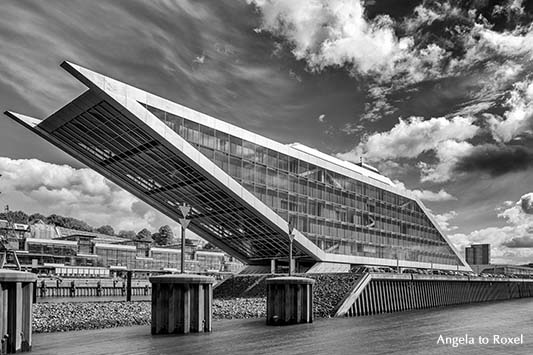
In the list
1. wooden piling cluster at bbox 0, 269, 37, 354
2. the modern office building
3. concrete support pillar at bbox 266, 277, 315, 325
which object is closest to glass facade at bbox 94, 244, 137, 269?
the modern office building

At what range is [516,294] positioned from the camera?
4154 inches

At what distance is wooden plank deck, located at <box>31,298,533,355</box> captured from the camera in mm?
28500

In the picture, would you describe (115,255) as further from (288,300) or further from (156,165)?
(288,300)

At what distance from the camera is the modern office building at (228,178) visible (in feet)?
188

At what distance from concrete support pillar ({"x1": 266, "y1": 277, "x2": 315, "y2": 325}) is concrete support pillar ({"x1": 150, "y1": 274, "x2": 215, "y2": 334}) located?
860 cm

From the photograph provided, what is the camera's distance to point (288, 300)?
4094 cm

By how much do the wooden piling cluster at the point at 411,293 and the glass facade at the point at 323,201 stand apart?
1497cm

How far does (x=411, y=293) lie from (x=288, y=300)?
26.1 metres

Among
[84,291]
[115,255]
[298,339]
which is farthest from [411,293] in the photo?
[115,255]

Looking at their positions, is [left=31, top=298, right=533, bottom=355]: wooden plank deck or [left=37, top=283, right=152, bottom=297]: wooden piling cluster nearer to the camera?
[left=31, top=298, right=533, bottom=355]: wooden plank deck

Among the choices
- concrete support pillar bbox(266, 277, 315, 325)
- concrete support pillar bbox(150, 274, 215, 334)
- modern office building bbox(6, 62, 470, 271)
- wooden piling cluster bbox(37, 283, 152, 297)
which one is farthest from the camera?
wooden piling cluster bbox(37, 283, 152, 297)

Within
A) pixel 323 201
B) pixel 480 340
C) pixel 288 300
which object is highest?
pixel 323 201

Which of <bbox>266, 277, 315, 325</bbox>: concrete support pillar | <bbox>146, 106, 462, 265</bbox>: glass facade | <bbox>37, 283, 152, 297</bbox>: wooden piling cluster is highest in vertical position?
<bbox>146, 106, 462, 265</bbox>: glass facade

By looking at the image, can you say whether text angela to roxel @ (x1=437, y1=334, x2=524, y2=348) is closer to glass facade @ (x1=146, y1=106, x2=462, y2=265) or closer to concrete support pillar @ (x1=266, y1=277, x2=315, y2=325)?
concrete support pillar @ (x1=266, y1=277, x2=315, y2=325)
